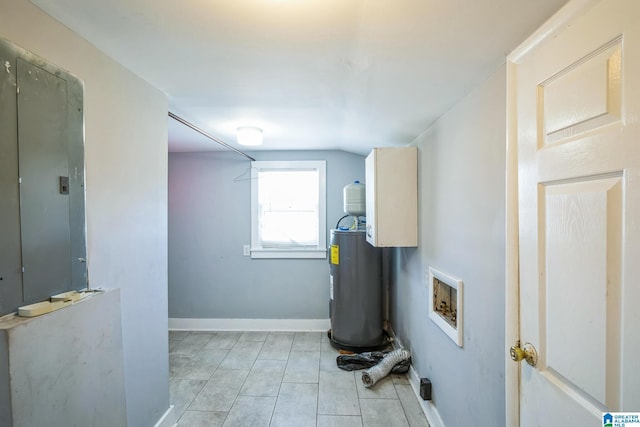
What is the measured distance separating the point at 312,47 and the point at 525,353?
4.46ft

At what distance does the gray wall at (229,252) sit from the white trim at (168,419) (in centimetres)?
162

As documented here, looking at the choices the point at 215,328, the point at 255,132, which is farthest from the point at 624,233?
the point at 215,328

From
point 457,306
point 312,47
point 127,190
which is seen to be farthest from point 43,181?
point 457,306

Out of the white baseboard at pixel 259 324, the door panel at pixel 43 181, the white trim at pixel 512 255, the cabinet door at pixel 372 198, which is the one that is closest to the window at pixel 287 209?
the white baseboard at pixel 259 324

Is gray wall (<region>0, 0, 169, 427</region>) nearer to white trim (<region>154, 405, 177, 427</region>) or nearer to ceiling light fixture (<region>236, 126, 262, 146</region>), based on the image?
white trim (<region>154, 405, 177, 427</region>)

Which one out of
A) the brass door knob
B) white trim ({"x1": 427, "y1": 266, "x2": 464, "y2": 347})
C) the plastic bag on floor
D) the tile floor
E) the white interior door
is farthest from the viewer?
the plastic bag on floor

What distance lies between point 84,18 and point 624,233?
5.67 ft

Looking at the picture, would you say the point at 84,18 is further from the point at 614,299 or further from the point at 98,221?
the point at 614,299

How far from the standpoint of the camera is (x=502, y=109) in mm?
1104

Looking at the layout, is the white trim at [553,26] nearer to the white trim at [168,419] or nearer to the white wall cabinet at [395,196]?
the white wall cabinet at [395,196]

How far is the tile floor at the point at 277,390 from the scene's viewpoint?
6.39 feet

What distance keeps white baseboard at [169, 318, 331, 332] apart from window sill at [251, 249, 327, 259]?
0.79m

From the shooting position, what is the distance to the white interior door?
59cm

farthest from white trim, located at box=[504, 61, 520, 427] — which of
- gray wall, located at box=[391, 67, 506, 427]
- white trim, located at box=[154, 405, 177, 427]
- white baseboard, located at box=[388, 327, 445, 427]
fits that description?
white trim, located at box=[154, 405, 177, 427]
